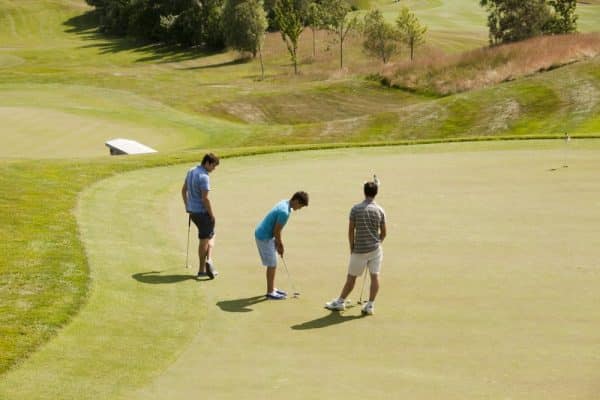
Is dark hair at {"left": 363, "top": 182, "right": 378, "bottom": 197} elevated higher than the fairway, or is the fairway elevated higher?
dark hair at {"left": 363, "top": 182, "right": 378, "bottom": 197}

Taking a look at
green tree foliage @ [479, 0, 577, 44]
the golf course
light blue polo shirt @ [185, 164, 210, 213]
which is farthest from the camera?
green tree foliage @ [479, 0, 577, 44]

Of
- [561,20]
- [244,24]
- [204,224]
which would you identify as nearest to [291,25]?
[244,24]

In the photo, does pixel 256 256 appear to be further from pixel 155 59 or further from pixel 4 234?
pixel 155 59

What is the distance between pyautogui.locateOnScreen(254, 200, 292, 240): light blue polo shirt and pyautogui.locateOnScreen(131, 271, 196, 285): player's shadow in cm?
184

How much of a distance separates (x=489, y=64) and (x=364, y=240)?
5770cm

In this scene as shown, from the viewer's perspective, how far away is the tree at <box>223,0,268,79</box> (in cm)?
10294

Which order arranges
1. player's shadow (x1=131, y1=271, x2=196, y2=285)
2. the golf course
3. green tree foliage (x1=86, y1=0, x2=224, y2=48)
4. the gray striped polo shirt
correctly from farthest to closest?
green tree foliage (x1=86, y1=0, x2=224, y2=48) < player's shadow (x1=131, y1=271, x2=196, y2=285) < the gray striped polo shirt < the golf course

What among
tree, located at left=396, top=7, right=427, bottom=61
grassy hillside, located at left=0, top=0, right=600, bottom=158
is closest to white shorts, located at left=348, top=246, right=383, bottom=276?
grassy hillside, located at left=0, top=0, right=600, bottom=158

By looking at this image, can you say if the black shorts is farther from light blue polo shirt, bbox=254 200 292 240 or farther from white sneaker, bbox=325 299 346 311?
white sneaker, bbox=325 299 346 311

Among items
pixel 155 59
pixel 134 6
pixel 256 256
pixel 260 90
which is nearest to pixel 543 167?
pixel 256 256

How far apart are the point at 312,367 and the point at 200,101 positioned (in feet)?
165

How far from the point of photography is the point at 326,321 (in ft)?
46.1

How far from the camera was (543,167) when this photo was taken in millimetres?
27156

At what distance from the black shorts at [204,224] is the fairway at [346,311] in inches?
31.9
